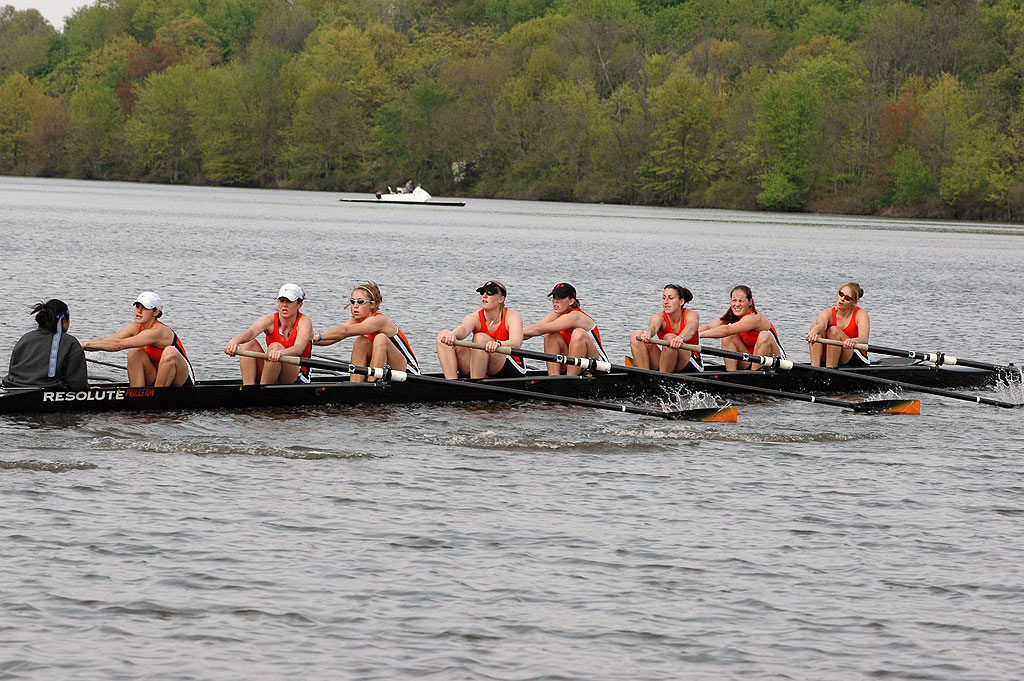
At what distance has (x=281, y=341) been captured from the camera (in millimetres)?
14789

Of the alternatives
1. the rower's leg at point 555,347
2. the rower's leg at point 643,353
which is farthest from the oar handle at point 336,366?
the rower's leg at point 643,353

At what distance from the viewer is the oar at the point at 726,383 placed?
49.7 feet

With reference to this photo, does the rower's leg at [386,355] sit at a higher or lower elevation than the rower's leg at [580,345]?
lower

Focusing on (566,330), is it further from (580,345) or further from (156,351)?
(156,351)

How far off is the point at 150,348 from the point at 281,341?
4.66 ft

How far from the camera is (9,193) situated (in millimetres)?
90500

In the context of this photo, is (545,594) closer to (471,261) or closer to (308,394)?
(308,394)

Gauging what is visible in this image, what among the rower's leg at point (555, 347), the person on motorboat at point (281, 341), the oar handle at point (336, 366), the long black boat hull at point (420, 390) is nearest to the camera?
the long black boat hull at point (420, 390)

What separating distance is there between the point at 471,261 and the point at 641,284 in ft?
28.3

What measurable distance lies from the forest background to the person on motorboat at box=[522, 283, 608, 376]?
7163cm

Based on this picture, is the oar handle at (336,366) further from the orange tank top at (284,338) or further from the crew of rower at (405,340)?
the orange tank top at (284,338)

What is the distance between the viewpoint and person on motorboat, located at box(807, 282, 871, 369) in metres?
18.0

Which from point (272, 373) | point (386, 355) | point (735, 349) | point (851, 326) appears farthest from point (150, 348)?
point (851, 326)

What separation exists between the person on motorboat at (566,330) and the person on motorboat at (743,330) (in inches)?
64.6
